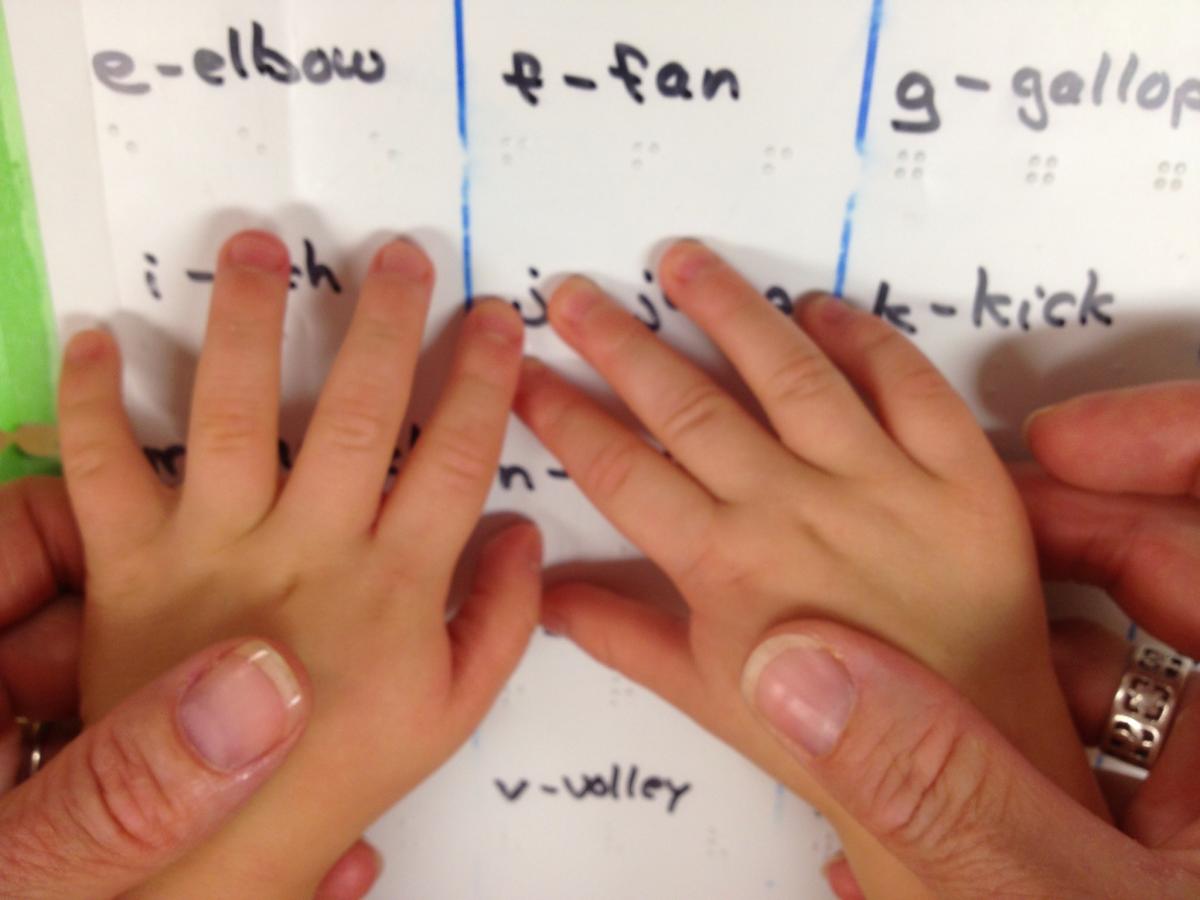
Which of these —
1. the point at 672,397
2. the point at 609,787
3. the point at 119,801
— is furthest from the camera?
the point at 609,787

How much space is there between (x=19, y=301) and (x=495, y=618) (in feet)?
0.93

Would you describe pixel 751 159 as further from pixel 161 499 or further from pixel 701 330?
pixel 161 499

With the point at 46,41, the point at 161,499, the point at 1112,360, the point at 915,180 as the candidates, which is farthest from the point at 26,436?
the point at 1112,360

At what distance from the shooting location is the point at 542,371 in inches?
17.7

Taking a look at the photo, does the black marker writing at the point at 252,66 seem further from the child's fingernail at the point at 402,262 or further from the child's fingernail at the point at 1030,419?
the child's fingernail at the point at 1030,419

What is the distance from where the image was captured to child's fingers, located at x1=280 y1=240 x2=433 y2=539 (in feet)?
1.33

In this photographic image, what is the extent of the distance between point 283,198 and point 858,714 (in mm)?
346

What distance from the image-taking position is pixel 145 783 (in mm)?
323

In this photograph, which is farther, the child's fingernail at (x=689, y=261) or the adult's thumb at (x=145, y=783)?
the child's fingernail at (x=689, y=261)

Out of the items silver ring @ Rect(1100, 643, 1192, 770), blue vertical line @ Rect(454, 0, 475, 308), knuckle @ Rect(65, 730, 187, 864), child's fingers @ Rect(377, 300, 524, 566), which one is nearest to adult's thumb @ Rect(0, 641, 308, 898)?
knuckle @ Rect(65, 730, 187, 864)

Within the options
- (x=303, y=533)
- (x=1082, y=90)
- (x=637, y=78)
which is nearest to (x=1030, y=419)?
(x=1082, y=90)

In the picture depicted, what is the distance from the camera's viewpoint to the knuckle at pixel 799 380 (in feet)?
1.34

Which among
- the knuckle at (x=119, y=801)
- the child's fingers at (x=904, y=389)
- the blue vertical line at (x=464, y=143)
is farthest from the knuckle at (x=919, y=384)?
the knuckle at (x=119, y=801)

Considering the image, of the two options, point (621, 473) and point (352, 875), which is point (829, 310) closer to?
point (621, 473)
